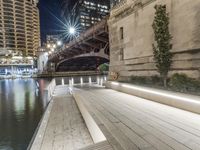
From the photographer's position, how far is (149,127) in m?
6.30

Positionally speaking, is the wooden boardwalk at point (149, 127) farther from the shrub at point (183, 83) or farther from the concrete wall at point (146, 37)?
the concrete wall at point (146, 37)

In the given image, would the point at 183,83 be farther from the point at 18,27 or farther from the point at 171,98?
the point at 18,27

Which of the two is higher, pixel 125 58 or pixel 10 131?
pixel 125 58

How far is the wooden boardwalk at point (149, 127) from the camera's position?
4.94m

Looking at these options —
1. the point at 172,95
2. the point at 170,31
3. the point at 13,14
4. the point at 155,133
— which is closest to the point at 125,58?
the point at 170,31

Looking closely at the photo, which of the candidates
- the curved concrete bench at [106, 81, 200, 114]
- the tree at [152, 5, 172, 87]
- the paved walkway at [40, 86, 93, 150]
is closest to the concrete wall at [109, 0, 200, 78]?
the tree at [152, 5, 172, 87]

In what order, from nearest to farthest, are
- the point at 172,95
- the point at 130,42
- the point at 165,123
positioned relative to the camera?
the point at 165,123
the point at 172,95
the point at 130,42

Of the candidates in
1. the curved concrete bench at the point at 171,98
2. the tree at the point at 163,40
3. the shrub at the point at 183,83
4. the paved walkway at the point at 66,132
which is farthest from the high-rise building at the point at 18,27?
the shrub at the point at 183,83

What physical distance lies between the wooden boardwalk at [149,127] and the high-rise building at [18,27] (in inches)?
5701

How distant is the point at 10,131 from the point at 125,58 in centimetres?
864

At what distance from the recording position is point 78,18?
136 m

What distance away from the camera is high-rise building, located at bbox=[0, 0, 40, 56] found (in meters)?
149

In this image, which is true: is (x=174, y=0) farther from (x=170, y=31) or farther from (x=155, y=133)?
(x=155, y=133)

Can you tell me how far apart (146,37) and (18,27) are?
6150 inches
